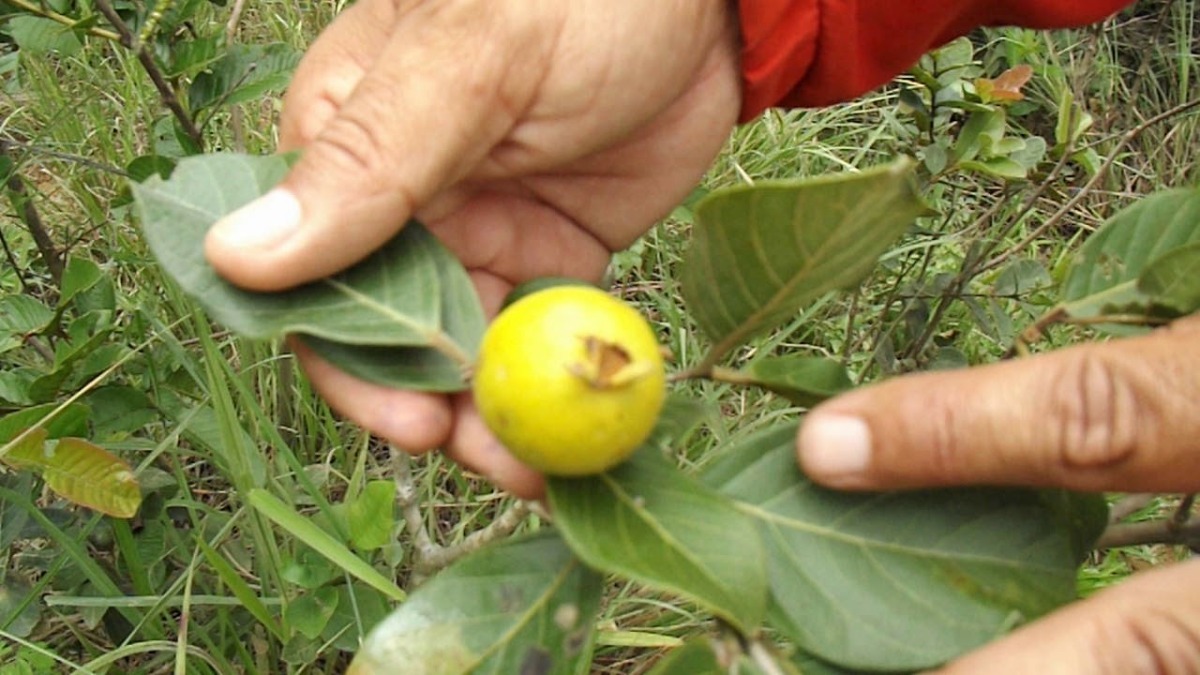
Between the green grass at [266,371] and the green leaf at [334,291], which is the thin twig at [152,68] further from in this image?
the green leaf at [334,291]

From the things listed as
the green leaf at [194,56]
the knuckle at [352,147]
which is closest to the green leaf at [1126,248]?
the knuckle at [352,147]

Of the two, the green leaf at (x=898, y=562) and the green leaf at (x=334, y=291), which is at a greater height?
the green leaf at (x=334, y=291)

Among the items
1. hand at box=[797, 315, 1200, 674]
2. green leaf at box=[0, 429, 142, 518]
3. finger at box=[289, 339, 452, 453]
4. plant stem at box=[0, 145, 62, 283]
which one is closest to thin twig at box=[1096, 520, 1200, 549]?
hand at box=[797, 315, 1200, 674]

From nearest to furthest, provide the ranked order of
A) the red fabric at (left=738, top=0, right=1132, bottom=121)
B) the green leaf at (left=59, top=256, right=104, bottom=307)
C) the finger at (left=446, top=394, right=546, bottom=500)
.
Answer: the finger at (left=446, top=394, right=546, bottom=500)
the green leaf at (left=59, top=256, right=104, bottom=307)
the red fabric at (left=738, top=0, right=1132, bottom=121)

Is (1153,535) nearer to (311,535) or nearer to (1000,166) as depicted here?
(1000,166)

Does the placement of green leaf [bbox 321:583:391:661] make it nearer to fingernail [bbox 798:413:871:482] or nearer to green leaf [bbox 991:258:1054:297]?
fingernail [bbox 798:413:871:482]

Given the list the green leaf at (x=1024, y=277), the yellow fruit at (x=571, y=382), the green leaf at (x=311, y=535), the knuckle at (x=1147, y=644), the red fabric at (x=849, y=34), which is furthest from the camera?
the green leaf at (x=1024, y=277)

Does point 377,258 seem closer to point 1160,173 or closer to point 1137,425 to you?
point 1137,425

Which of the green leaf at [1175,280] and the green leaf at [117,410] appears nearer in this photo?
the green leaf at [1175,280]
